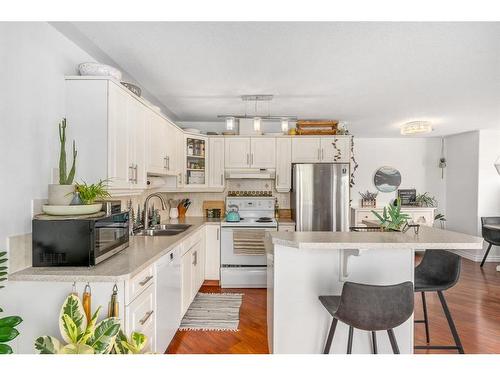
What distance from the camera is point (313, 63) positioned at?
99.5 inches

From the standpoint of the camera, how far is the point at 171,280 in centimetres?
245

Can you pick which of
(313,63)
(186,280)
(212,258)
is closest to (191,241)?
(186,280)

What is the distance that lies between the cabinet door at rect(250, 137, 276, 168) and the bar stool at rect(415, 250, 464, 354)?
98.9 inches

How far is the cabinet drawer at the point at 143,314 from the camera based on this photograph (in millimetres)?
1676

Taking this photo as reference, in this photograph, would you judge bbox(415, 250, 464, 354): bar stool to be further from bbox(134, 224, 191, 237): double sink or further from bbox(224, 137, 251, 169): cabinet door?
bbox(224, 137, 251, 169): cabinet door

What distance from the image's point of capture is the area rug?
9.53ft

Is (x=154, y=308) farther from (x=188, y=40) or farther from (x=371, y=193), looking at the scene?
(x=371, y=193)

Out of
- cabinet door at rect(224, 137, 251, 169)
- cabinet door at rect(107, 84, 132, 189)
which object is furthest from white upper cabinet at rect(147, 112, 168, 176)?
cabinet door at rect(224, 137, 251, 169)

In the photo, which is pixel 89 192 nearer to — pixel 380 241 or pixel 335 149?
pixel 380 241

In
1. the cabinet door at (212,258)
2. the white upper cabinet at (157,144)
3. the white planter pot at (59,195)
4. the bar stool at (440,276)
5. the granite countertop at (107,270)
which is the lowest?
the cabinet door at (212,258)

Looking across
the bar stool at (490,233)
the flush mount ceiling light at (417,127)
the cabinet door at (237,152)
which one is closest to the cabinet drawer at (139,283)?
the cabinet door at (237,152)

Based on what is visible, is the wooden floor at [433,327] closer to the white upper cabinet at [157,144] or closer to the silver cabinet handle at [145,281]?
the silver cabinet handle at [145,281]

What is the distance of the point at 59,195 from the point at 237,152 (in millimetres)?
2915

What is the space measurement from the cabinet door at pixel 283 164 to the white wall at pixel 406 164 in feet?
7.63
